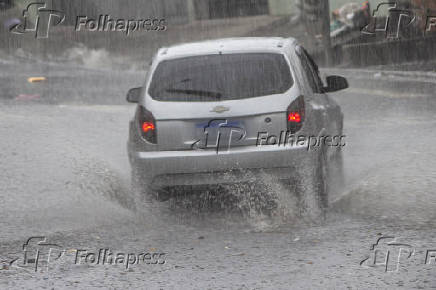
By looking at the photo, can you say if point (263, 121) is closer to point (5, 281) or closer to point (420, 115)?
point (5, 281)

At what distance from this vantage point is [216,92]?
8.14 metres

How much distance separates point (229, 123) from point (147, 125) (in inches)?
30.9

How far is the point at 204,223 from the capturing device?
8.34m

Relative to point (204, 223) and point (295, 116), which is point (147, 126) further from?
point (295, 116)

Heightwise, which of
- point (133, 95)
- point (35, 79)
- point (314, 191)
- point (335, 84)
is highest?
point (133, 95)

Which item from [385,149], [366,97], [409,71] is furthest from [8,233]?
[409,71]

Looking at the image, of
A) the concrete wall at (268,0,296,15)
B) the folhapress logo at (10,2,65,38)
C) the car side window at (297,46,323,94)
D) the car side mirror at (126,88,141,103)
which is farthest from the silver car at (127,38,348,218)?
the folhapress logo at (10,2,65,38)

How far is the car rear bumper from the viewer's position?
7969 millimetres

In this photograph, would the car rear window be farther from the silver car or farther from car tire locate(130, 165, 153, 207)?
car tire locate(130, 165, 153, 207)

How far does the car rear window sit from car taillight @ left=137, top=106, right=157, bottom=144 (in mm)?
170

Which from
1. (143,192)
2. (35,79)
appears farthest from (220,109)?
(35,79)

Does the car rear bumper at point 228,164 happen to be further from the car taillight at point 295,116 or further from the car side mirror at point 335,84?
the car side mirror at point 335,84

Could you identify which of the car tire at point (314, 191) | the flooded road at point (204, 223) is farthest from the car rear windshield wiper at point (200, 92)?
the flooded road at point (204, 223)

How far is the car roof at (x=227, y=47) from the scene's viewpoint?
8.35m
